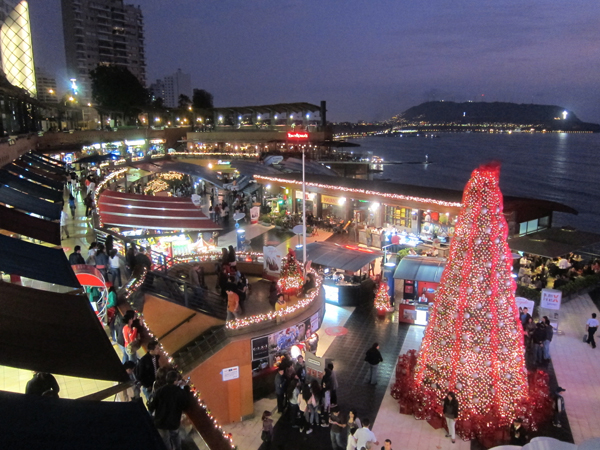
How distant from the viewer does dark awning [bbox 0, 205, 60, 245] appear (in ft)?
27.8

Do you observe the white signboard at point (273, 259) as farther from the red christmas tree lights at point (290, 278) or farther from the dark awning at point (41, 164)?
the dark awning at point (41, 164)

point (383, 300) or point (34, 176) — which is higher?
point (34, 176)

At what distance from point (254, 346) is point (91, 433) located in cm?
846

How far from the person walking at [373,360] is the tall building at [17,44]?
29059 mm

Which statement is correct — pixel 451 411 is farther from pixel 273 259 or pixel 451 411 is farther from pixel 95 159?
pixel 95 159

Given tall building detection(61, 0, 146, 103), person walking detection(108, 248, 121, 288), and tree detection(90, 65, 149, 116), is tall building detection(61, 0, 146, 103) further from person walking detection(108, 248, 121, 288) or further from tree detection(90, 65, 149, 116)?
person walking detection(108, 248, 121, 288)

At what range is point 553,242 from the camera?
1700cm

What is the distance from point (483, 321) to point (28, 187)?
1295 centimetres

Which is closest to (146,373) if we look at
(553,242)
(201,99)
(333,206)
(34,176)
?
(34,176)

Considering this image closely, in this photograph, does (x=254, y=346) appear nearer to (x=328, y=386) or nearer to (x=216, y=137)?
(x=328, y=386)

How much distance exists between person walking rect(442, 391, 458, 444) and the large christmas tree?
0.19 m

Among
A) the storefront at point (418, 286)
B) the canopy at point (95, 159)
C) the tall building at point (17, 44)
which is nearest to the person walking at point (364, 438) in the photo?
the storefront at point (418, 286)

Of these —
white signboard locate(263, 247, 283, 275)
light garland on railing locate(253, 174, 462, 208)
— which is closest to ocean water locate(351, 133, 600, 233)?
light garland on railing locate(253, 174, 462, 208)

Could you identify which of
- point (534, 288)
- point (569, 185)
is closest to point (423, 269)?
point (534, 288)
